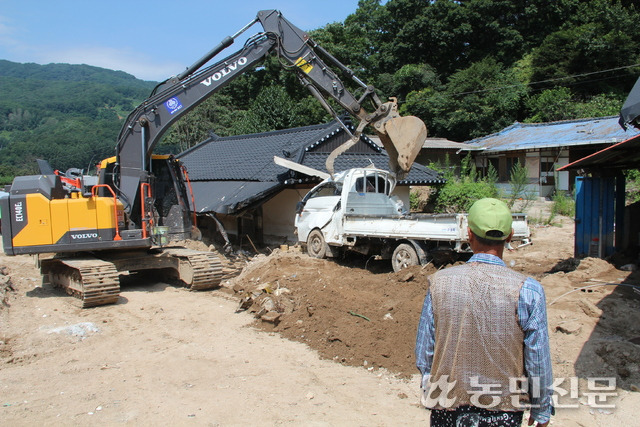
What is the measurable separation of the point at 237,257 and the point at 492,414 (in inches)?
473

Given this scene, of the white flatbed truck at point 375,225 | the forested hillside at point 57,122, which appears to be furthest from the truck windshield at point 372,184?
the forested hillside at point 57,122

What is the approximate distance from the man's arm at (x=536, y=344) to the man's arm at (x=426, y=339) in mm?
407

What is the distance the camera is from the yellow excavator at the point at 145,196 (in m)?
8.78

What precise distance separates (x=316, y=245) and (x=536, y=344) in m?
9.90

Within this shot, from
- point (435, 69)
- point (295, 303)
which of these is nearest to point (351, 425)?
point (295, 303)

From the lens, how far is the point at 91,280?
330 inches

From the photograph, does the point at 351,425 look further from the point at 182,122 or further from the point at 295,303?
the point at 182,122

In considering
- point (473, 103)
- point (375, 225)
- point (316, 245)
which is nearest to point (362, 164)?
point (316, 245)

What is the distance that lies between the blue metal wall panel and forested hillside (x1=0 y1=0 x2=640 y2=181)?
76.5 feet

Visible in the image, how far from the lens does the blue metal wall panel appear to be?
923 centimetres

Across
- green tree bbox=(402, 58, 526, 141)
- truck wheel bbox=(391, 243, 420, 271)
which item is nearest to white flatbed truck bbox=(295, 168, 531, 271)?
truck wheel bbox=(391, 243, 420, 271)

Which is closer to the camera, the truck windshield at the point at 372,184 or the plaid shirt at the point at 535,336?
the plaid shirt at the point at 535,336

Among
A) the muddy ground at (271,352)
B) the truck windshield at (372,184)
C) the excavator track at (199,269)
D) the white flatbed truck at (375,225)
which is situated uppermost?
the truck windshield at (372,184)

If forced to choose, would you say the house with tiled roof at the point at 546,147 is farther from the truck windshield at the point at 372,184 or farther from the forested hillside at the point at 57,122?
the forested hillside at the point at 57,122
